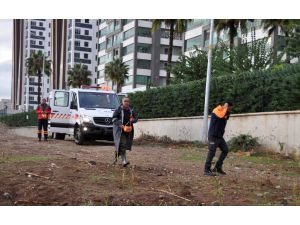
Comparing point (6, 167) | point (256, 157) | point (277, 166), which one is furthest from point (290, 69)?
point (6, 167)

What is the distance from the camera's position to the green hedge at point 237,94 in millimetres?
16406

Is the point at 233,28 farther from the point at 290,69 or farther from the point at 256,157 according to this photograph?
the point at 256,157

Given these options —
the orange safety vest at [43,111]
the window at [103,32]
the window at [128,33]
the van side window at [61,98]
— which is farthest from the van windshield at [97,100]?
the window at [103,32]

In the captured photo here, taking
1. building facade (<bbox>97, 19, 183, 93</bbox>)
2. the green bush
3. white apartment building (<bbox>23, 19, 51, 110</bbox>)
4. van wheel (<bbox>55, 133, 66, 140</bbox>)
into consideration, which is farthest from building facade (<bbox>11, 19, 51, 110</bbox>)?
the green bush

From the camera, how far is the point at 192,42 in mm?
56125

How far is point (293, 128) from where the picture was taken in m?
15.2

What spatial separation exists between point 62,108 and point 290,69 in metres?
9.66

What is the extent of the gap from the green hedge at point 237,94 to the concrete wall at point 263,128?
0.55 m

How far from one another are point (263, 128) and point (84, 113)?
700cm

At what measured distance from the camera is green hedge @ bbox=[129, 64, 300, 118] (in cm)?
1641

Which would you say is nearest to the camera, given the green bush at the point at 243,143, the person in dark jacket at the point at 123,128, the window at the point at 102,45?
the person in dark jacket at the point at 123,128

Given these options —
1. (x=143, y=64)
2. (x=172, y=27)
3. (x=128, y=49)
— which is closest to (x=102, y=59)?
(x=128, y=49)

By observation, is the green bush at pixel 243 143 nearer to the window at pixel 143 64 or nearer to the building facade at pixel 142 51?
the building facade at pixel 142 51

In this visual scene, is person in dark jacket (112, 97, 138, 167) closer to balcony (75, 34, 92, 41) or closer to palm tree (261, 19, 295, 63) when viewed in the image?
palm tree (261, 19, 295, 63)
